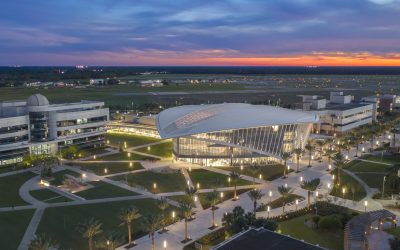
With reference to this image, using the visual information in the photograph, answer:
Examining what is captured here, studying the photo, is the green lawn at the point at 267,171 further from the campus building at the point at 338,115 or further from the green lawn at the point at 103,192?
the campus building at the point at 338,115

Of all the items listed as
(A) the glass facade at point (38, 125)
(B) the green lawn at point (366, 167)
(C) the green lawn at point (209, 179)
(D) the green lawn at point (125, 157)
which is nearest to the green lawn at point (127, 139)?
(D) the green lawn at point (125, 157)

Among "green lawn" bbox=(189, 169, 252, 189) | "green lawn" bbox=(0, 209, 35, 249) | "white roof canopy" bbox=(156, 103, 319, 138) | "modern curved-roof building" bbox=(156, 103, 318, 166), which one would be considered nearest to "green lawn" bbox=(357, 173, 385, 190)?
"modern curved-roof building" bbox=(156, 103, 318, 166)

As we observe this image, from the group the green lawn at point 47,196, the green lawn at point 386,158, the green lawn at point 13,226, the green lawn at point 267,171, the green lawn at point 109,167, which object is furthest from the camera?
the green lawn at point 386,158

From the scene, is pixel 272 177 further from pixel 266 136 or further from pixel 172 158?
pixel 172 158

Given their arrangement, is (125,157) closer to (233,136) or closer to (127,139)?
(127,139)

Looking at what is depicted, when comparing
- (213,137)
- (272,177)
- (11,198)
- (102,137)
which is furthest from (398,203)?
(102,137)
